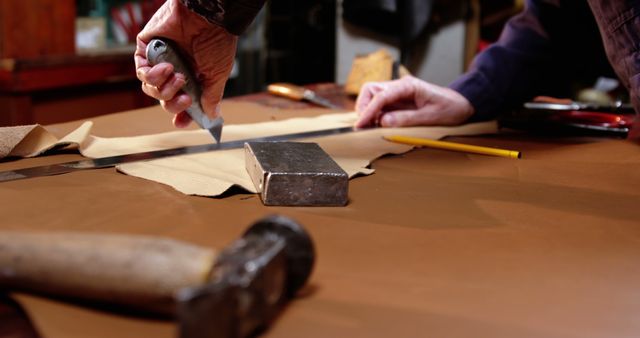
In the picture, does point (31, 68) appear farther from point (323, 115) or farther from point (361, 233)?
point (361, 233)

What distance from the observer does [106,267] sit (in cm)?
55

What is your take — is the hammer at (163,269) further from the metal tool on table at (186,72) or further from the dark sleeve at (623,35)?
the dark sleeve at (623,35)

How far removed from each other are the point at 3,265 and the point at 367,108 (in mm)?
1120

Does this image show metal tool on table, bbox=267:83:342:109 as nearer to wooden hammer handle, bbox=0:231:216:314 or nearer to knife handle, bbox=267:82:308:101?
knife handle, bbox=267:82:308:101

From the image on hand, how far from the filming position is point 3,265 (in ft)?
1.93

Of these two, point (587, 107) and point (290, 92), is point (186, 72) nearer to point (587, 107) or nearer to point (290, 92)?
point (290, 92)

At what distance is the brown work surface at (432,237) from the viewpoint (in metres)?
0.60

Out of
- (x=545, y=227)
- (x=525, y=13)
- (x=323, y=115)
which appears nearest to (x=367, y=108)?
(x=323, y=115)

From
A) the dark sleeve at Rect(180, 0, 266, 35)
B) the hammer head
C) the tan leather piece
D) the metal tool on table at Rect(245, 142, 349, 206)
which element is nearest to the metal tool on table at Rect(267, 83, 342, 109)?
the tan leather piece

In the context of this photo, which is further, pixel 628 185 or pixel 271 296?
pixel 628 185

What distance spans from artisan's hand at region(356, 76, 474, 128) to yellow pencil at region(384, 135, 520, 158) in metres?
0.17

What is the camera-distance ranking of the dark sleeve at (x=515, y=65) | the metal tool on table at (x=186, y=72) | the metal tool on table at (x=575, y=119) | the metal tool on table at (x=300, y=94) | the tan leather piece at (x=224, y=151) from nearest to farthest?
the tan leather piece at (x=224, y=151), the metal tool on table at (x=186, y=72), the metal tool on table at (x=575, y=119), the dark sleeve at (x=515, y=65), the metal tool on table at (x=300, y=94)

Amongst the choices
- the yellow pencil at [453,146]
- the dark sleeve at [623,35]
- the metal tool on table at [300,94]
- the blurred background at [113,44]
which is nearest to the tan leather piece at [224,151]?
the yellow pencil at [453,146]

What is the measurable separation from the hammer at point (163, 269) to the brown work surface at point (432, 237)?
3 cm
